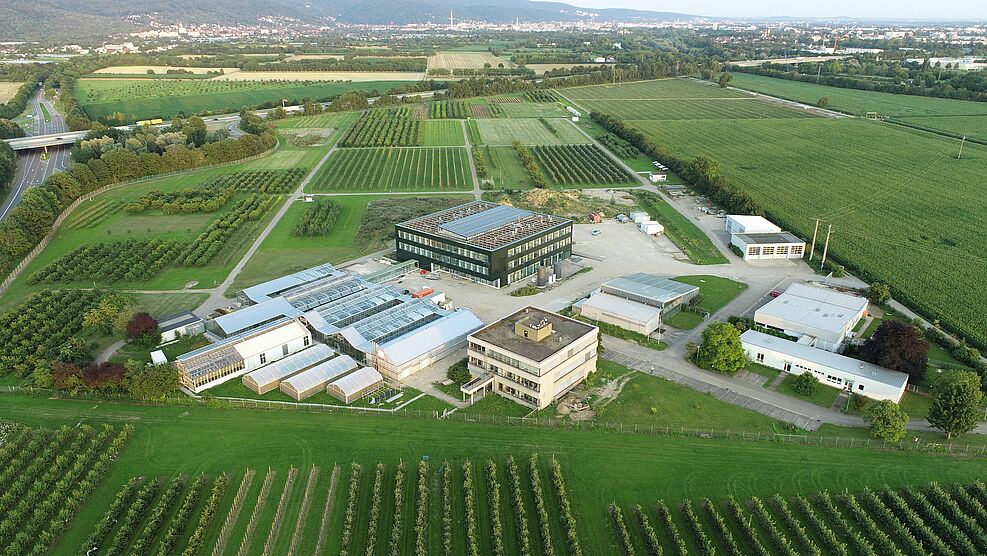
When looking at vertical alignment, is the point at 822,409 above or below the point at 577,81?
below

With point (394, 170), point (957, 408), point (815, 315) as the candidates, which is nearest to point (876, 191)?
point (815, 315)

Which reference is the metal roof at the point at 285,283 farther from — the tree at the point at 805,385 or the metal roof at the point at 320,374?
the tree at the point at 805,385

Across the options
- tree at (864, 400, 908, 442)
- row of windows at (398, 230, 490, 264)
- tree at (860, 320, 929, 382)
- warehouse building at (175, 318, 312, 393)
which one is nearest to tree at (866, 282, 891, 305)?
tree at (860, 320, 929, 382)

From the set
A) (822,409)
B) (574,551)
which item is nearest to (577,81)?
(822,409)

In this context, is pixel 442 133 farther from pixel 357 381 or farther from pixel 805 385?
pixel 805 385

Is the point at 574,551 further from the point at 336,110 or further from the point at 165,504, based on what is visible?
the point at 336,110

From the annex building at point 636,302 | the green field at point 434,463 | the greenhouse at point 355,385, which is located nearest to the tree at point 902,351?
the green field at point 434,463

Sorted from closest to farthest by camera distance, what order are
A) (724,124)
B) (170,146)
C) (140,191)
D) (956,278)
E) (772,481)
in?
1. (772,481)
2. (956,278)
3. (140,191)
4. (170,146)
5. (724,124)
